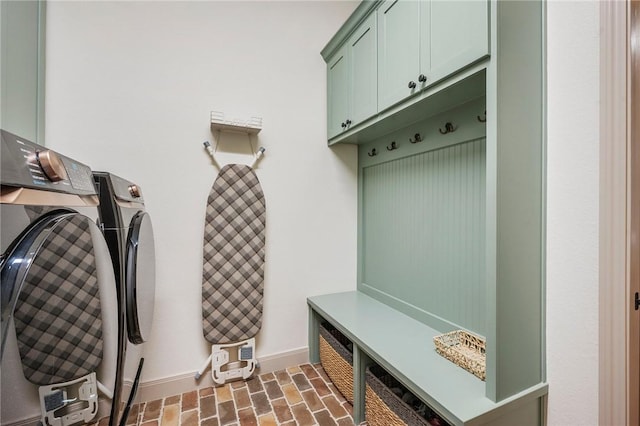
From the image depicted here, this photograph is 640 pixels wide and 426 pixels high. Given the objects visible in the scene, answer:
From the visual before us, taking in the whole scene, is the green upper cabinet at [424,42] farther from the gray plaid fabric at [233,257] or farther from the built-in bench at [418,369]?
the built-in bench at [418,369]

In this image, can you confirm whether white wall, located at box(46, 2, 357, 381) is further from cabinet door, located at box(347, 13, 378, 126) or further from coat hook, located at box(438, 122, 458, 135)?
coat hook, located at box(438, 122, 458, 135)

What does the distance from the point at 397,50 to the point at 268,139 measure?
1060mm

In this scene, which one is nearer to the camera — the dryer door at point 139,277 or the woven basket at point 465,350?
the dryer door at point 139,277

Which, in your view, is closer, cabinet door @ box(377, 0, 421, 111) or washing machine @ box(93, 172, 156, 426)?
washing machine @ box(93, 172, 156, 426)

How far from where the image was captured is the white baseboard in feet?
6.04

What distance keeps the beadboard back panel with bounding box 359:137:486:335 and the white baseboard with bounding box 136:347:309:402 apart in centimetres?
82

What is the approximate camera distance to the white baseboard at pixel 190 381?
1841 millimetres

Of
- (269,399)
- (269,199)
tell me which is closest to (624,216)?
(269,199)

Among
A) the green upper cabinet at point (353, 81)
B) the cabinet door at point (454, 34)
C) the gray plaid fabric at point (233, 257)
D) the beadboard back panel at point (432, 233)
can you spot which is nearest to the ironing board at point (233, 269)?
the gray plaid fabric at point (233, 257)

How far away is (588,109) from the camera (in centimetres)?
111

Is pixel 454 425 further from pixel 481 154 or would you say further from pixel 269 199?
pixel 269 199

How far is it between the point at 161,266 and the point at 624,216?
232 cm

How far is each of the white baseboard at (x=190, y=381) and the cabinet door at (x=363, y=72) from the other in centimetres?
181

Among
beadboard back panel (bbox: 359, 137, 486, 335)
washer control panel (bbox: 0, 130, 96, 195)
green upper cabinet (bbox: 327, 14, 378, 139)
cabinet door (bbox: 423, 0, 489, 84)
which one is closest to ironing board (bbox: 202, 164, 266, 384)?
green upper cabinet (bbox: 327, 14, 378, 139)
